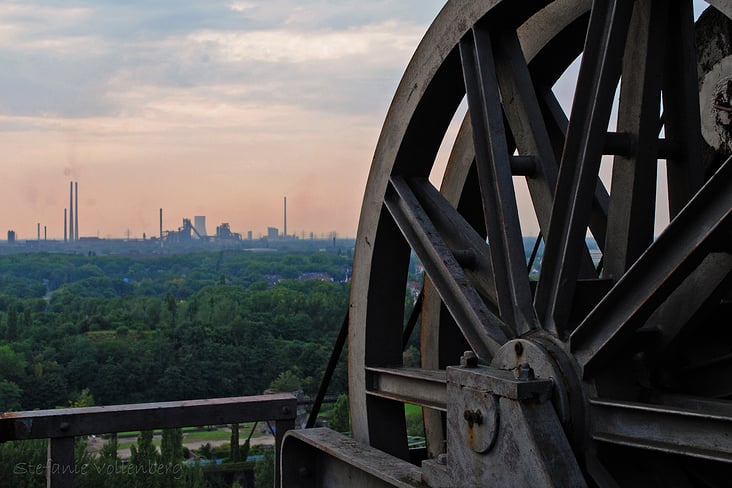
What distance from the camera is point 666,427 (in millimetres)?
2887

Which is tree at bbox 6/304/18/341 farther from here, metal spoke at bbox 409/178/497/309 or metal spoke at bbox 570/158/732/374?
metal spoke at bbox 570/158/732/374

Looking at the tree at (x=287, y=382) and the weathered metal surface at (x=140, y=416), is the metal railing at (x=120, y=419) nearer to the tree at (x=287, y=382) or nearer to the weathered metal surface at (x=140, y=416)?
the weathered metal surface at (x=140, y=416)

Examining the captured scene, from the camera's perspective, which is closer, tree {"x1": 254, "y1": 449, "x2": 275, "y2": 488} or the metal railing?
the metal railing

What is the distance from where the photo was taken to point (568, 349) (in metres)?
3.31

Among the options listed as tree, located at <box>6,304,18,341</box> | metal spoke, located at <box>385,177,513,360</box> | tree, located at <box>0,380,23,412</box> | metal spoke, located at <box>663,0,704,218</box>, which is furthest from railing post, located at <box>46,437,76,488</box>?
tree, located at <box>6,304,18,341</box>

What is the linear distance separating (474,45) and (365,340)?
1.65 meters

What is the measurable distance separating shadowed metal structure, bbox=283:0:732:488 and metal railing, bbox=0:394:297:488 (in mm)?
481

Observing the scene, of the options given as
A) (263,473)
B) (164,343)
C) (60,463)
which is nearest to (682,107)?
(60,463)

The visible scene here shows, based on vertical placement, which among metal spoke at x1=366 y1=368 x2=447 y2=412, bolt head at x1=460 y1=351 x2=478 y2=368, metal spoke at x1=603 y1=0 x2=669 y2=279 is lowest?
metal spoke at x1=366 y1=368 x2=447 y2=412

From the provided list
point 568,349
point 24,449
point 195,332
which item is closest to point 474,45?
point 568,349

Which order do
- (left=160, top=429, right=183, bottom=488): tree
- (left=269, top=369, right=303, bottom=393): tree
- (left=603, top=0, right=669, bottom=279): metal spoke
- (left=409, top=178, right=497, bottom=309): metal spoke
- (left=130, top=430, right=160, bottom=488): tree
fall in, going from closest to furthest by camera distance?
(left=603, top=0, right=669, bottom=279): metal spoke → (left=409, top=178, right=497, bottom=309): metal spoke → (left=130, top=430, right=160, bottom=488): tree → (left=160, top=429, right=183, bottom=488): tree → (left=269, top=369, right=303, bottom=393): tree

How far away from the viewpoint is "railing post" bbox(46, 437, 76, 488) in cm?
462

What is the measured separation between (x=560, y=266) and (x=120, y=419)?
2561 millimetres

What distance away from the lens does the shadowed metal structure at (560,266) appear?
3.08m
